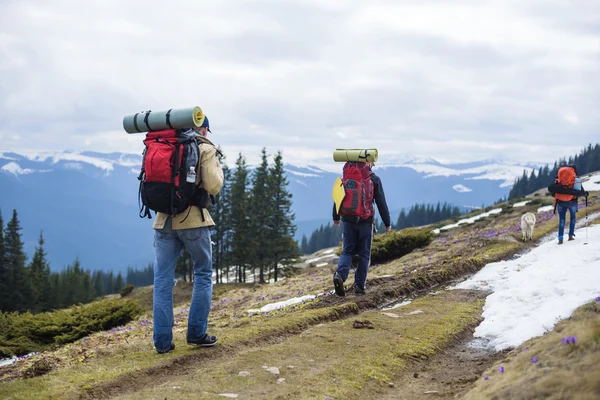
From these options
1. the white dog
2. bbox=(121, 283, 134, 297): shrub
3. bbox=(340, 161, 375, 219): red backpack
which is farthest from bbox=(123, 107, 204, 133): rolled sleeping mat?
bbox=(121, 283, 134, 297): shrub

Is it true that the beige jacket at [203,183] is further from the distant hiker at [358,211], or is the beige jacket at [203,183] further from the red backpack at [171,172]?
the distant hiker at [358,211]

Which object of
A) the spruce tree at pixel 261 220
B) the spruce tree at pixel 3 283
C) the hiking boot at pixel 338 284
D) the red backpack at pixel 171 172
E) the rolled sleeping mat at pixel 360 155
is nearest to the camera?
the red backpack at pixel 171 172

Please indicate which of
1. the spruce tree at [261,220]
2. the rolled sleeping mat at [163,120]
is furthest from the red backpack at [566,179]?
the spruce tree at [261,220]

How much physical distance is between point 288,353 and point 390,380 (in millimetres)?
1514

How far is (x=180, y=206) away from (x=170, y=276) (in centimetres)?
120

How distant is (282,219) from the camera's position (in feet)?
172

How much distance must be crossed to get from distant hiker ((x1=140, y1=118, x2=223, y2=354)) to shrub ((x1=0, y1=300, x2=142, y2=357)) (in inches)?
397

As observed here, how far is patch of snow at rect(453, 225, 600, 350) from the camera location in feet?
26.1

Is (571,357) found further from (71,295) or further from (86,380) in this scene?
(71,295)

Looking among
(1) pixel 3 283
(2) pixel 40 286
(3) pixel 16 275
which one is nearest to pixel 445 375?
(1) pixel 3 283

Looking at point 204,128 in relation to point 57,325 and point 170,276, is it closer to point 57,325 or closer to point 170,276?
point 170,276

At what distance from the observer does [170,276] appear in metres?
7.09

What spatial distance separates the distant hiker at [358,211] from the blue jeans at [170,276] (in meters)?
4.36

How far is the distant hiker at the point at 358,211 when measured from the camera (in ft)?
34.6
